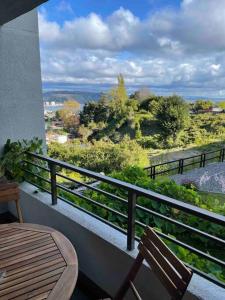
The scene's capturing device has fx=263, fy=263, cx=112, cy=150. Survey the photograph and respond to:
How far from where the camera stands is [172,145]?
15.5 metres

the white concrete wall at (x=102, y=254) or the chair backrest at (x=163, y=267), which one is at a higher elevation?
the chair backrest at (x=163, y=267)

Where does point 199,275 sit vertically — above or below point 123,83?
below

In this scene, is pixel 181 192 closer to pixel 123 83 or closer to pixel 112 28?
pixel 123 83

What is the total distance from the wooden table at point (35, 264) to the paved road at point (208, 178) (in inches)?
266

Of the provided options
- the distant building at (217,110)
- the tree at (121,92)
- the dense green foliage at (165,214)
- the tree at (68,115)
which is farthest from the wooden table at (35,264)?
the distant building at (217,110)

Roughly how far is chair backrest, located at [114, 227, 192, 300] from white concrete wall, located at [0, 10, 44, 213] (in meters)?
2.42

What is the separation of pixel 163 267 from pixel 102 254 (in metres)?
0.87

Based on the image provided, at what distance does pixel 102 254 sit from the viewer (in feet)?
6.73

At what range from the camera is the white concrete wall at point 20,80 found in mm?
3123

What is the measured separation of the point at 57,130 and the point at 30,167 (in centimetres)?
1320

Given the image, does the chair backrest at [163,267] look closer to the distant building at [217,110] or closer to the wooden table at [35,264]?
the wooden table at [35,264]

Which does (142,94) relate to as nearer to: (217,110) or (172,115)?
(172,115)

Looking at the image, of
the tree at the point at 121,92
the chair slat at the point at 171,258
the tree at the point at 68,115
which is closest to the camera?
the chair slat at the point at 171,258


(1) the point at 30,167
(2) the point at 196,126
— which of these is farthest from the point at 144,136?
(1) the point at 30,167
